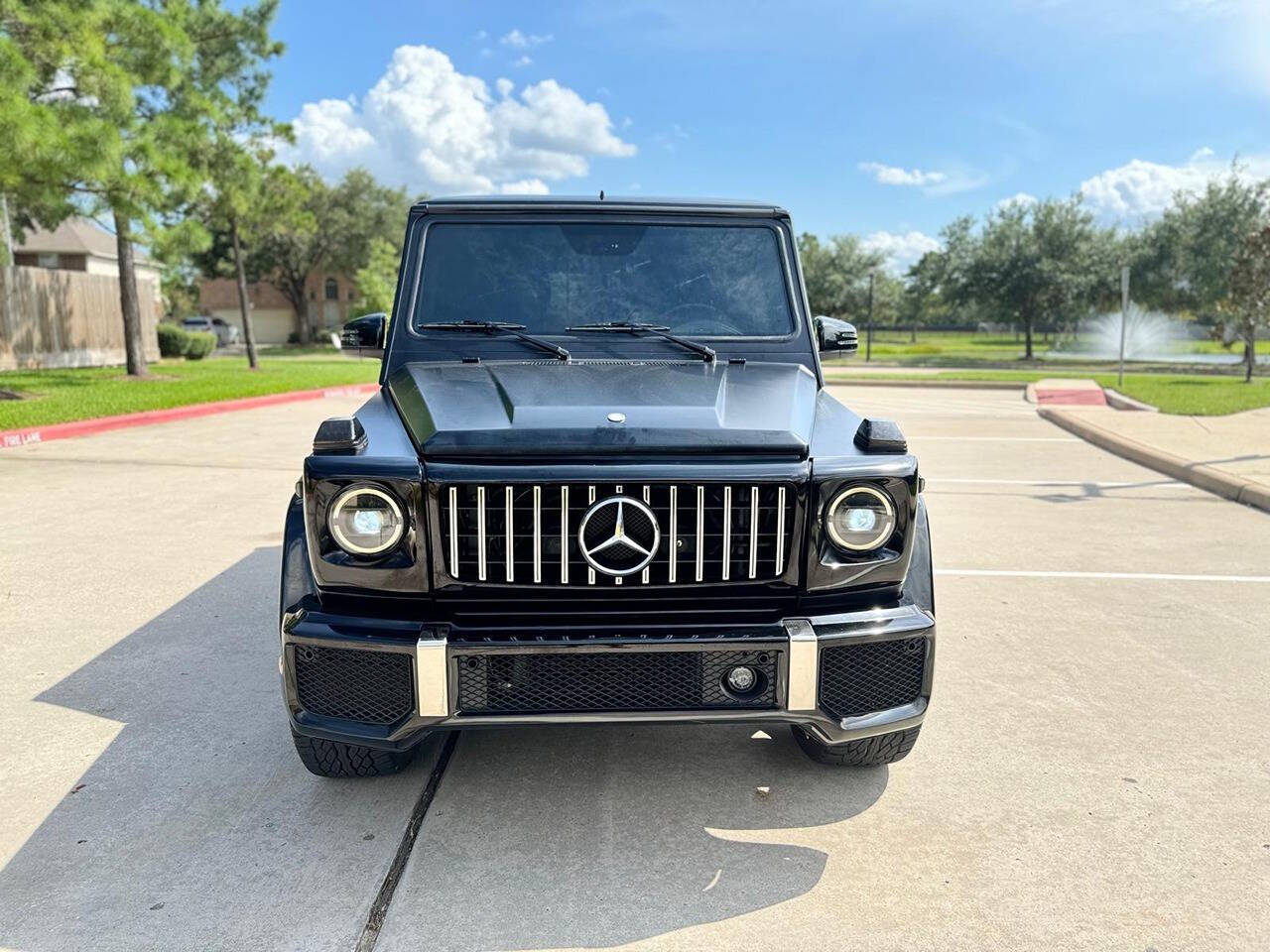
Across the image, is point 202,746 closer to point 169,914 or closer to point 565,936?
point 169,914

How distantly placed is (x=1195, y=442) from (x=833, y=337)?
8.89m

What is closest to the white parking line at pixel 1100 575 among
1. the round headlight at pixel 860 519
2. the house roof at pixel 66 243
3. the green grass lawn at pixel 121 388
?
the round headlight at pixel 860 519

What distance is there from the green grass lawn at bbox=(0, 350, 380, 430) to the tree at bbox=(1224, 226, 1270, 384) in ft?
66.2

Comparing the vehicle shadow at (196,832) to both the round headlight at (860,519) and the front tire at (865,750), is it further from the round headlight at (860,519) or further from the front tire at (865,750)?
the round headlight at (860,519)

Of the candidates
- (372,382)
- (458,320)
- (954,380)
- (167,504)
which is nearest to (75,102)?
(372,382)

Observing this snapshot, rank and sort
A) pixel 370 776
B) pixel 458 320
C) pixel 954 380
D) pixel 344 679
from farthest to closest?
pixel 954 380
pixel 458 320
pixel 370 776
pixel 344 679

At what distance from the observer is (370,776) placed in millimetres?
3166

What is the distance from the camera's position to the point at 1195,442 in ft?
36.7

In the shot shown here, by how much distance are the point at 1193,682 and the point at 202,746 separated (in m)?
3.87

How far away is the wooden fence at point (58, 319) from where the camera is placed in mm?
21172

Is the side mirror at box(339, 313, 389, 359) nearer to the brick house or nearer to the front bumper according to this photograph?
the front bumper

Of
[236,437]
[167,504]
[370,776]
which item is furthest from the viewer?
[236,437]

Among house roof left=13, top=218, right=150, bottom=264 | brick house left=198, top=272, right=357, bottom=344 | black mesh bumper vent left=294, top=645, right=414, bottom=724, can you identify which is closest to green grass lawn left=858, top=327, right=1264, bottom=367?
house roof left=13, top=218, right=150, bottom=264

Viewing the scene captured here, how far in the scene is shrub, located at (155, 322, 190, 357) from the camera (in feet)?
105
